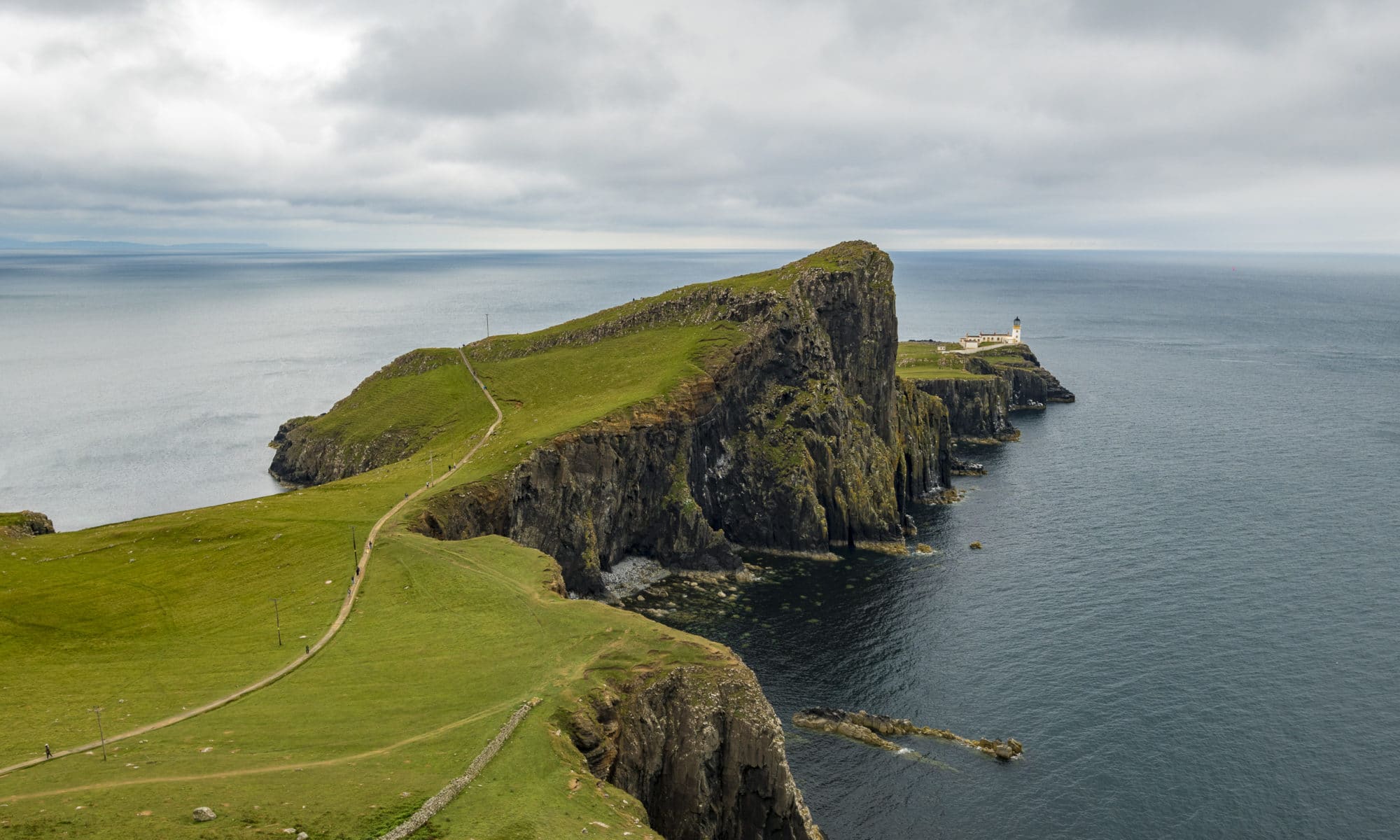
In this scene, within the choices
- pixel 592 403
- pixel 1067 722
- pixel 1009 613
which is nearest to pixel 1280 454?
pixel 1009 613

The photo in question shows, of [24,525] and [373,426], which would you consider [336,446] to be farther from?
[24,525]

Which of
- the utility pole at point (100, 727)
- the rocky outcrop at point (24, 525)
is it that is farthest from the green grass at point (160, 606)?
the rocky outcrop at point (24, 525)

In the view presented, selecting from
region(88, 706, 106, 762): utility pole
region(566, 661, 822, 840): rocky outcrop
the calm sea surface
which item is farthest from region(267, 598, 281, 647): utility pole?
the calm sea surface

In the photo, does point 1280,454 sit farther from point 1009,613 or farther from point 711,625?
point 711,625

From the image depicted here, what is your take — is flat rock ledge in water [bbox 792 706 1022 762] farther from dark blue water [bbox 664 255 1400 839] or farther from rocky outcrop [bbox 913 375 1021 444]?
rocky outcrop [bbox 913 375 1021 444]

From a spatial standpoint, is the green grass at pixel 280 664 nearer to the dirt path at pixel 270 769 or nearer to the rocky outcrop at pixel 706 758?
the dirt path at pixel 270 769

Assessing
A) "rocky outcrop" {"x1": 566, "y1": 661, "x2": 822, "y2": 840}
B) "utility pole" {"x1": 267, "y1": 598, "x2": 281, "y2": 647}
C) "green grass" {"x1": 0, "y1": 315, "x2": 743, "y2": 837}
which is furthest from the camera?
"utility pole" {"x1": 267, "y1": 598, "x2": 281, "y2": 647}

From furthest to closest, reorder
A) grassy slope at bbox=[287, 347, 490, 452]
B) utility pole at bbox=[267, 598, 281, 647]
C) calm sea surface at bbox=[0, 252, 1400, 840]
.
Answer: grassy slope at bbox=[287, 347, 490, 452] < calm sea surface at bbox=[0, 252, 1400, 840] < utility pole at bbox=[267, 598, 281, 647]
